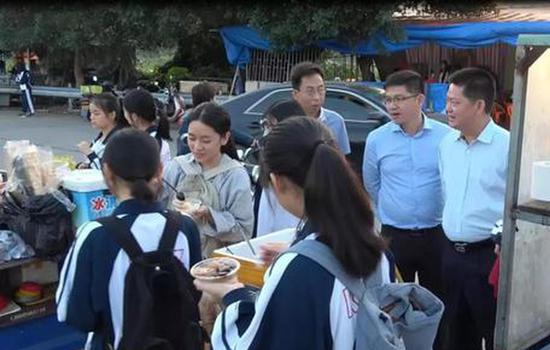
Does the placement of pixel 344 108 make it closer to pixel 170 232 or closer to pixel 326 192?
pixel 170 232

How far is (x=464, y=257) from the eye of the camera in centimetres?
329

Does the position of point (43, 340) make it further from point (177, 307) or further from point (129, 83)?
point (129, 83)

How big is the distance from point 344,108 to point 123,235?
20.8ft

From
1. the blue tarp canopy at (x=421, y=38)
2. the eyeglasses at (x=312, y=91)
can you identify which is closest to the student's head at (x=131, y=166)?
the eyeglasses at (x=312, y=91)

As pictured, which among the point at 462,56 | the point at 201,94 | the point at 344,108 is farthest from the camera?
the point at 462,56

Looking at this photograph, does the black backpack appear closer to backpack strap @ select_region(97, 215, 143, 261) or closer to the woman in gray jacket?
backpack strap @ select_region(97, 215, 143, 261)

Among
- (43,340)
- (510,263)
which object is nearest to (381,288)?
(510,263)

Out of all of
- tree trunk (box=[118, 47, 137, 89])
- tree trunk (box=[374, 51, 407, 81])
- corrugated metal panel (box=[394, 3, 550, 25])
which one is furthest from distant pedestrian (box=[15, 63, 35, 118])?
corrugated metal panel (box=[394, 3, 550, 25])

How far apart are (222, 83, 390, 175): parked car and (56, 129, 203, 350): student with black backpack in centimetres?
558

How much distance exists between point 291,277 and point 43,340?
97.8 inches

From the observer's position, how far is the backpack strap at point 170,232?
7.95 feet

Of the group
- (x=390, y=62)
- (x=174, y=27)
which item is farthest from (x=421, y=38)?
(x=174, y=27)

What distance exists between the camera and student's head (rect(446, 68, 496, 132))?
3.23 meters

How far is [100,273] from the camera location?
91.0 inches
